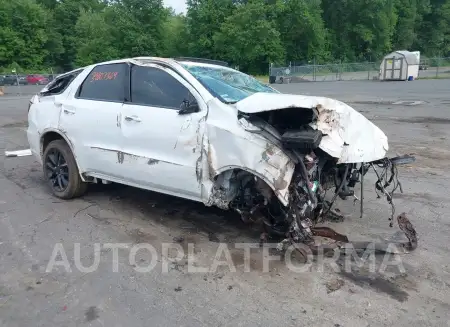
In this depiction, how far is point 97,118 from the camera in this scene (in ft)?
15.3

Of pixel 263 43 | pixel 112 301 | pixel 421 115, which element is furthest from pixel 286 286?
pixel 263 43

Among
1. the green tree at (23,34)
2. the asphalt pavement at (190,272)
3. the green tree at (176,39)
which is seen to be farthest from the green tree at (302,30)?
the asphalt pavement at (190,272)

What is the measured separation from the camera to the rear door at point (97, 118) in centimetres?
453

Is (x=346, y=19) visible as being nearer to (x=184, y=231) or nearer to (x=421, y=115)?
(x=421, y=115)

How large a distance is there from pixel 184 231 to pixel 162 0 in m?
59.1

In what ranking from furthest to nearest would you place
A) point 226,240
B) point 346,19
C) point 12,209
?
point 346,19 < point 12,209 < point 226,240

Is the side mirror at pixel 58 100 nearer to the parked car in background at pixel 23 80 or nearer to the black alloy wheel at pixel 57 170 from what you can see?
the black alloy wheel at pixel 57 170

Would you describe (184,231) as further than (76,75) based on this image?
No

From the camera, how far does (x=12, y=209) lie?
16.3 ft

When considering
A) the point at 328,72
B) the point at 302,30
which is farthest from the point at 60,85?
the point at 302,30

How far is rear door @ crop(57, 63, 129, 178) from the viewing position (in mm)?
4527

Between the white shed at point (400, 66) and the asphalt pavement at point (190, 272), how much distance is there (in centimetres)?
2947

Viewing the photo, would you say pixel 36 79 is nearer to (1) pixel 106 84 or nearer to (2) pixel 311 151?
(1) pixel 106 84

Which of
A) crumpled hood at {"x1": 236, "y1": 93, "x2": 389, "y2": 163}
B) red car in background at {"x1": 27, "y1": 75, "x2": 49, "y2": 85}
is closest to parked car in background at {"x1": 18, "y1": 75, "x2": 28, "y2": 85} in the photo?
red car in background at {"x1": 27, "y1": 75, "x2": 49, "y2": 85}
